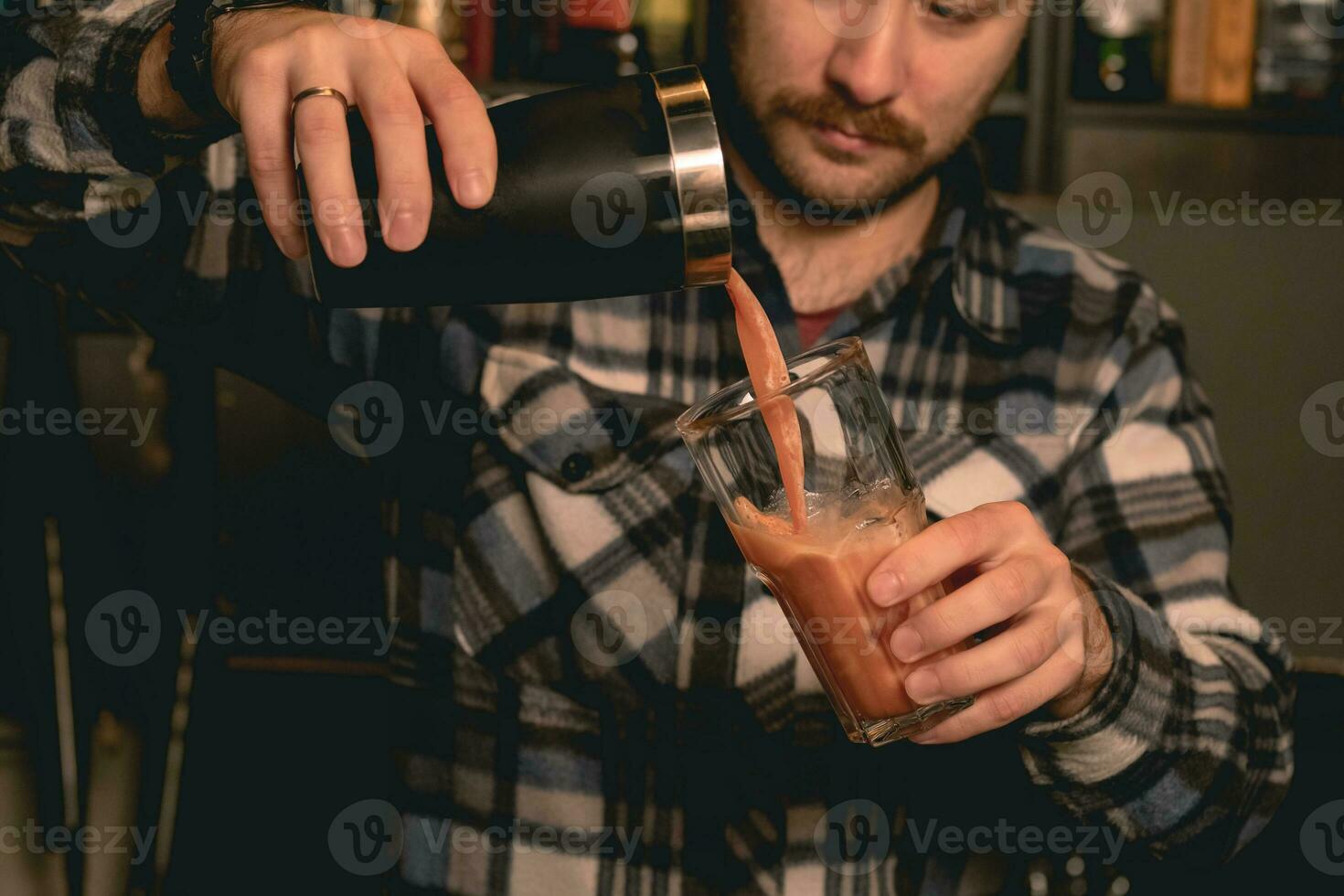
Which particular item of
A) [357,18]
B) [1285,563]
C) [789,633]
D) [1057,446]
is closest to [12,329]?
[357,18]

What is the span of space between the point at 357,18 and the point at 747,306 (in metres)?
0.35

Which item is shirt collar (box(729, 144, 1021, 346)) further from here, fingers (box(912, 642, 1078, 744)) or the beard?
fingers (box(912, 642, 1078, 744))

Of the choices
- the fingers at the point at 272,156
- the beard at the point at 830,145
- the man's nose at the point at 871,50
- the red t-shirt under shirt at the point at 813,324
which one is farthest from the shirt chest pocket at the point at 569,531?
the fingers at the point at 272,156

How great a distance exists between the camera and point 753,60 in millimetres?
1489

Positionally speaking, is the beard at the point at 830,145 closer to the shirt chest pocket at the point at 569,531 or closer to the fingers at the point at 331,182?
the shirt chest pocket at the point at 569,531

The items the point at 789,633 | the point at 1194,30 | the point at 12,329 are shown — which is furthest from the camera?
the point at 1194,30

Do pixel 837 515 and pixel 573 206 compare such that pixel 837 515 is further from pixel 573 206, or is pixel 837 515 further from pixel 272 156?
pixel 272 156

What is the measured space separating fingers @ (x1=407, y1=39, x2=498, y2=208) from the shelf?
1.87 m

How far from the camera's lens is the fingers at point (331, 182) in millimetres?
728

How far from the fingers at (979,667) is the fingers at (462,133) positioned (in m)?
0.45

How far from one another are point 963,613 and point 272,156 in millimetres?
571

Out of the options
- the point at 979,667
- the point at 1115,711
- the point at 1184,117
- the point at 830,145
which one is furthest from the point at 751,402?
the point at 1184,117

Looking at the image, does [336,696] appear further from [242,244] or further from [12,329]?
[242,244]

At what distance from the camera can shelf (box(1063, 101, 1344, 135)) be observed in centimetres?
235
